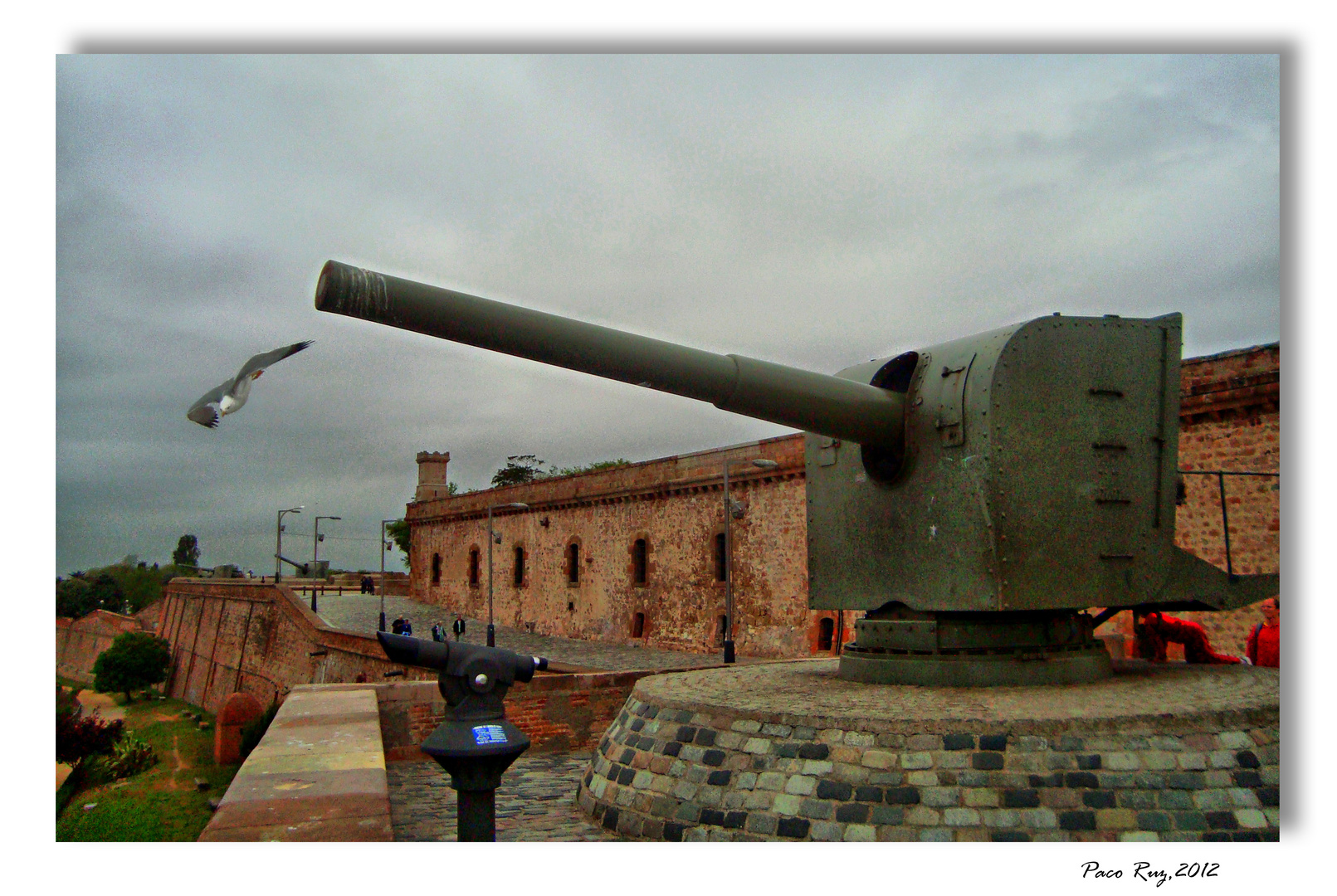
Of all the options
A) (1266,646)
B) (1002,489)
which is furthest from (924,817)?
(1266,646)

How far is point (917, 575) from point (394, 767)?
4.76 meters

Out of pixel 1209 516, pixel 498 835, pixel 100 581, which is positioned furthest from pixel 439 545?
pixel 498 835

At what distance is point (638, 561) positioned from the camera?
91.2 ft

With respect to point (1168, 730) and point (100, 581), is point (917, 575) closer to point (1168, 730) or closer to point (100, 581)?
point (1168, 730)

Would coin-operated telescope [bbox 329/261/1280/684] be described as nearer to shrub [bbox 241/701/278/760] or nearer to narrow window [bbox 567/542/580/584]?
shrub [bbox 241/701/278/760]

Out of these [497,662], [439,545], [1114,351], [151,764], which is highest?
[1114,351]

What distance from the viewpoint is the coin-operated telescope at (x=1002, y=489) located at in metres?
5.21

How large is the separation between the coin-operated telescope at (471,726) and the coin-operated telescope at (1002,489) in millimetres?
1623

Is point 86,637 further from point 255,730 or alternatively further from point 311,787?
point 311,787

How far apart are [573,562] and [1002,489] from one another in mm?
26355

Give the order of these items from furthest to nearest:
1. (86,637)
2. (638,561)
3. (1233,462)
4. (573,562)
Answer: (86,637), (573,562), (638,561), (1233,462)

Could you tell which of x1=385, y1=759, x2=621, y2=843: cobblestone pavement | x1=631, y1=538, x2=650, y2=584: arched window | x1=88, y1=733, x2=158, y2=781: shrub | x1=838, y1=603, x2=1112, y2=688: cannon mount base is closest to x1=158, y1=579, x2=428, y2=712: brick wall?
x1=88, y1=733, x2=158, y2=781: shrub

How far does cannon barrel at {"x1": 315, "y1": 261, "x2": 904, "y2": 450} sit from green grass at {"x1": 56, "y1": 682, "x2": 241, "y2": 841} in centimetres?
1223

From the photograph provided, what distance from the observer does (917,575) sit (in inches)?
216
